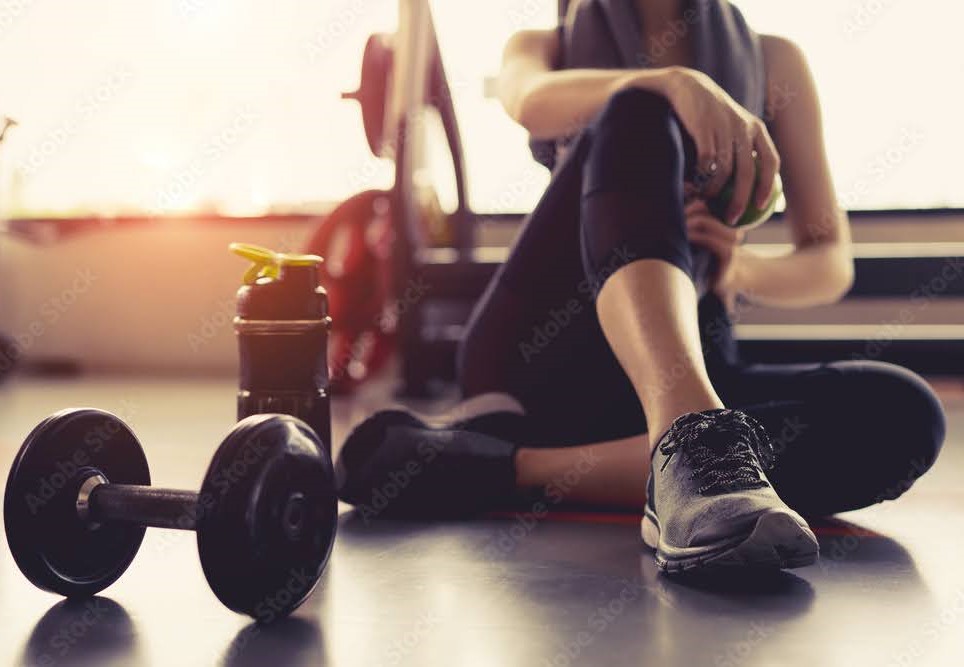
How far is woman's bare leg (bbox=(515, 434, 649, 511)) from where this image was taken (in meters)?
1.23

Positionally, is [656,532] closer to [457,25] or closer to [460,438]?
[460,438]

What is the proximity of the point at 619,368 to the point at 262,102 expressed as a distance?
2.60m

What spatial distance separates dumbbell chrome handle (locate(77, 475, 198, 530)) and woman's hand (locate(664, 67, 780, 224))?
670mm

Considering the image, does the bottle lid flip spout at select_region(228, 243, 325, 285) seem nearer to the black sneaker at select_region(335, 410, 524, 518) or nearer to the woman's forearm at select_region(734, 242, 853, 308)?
the black sneaker at select_region(335, 410, 524, 518)

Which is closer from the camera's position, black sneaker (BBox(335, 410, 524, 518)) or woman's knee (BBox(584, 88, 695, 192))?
woman's knee (BBox(584, 88, 695, 192))

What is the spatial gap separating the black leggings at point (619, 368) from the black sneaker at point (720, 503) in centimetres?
8

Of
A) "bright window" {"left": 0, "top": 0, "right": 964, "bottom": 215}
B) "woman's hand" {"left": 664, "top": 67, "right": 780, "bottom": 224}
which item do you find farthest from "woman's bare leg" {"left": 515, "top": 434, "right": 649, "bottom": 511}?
"bright window" {"left": 0, "top": 0, "right": 964, "bottom": 215}

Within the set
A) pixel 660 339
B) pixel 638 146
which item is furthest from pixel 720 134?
pixel 660 339

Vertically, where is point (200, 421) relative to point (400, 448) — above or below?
below

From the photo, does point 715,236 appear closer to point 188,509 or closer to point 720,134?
point 720,134

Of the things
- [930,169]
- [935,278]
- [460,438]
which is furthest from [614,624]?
[930,169]

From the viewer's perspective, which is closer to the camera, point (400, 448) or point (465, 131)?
point (400, 448)

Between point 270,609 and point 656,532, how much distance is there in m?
0.41

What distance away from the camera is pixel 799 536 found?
85 cm
